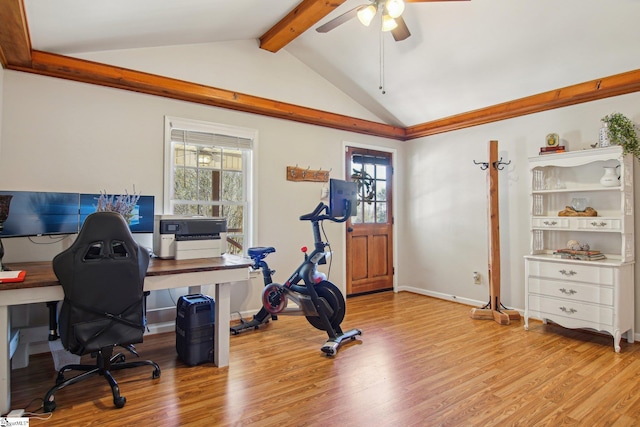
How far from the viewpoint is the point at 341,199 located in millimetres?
3305

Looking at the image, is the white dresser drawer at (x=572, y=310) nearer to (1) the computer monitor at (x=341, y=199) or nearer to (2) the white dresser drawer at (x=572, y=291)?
(2) the white dresser drawer at (x=572, y=291)

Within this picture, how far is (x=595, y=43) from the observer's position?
330 centimetres

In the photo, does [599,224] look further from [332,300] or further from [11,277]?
[11,277]

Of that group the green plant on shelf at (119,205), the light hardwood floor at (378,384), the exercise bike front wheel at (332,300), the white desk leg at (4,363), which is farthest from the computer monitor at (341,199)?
the white desk leg at (4,363)

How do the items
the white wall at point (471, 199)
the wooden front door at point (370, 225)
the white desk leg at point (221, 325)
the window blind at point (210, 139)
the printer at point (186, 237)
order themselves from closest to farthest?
the white desk leg at point (221, 325) → the printer at point (186, 237) → the window blind at point (210, 139) → the white wall at point (471, 199) → the wooden front door at point (370, 225)

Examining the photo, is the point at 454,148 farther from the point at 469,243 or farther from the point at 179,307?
the point at 179,307

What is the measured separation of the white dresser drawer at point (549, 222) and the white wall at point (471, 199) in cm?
36

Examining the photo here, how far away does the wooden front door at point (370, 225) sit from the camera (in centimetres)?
532

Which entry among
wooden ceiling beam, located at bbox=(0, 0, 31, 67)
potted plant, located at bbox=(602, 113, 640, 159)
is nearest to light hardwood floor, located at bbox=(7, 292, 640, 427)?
potted plant, located at bbox=(602, 113, 640, 159)

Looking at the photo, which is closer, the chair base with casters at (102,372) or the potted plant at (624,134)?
the chair base with casters at (102,372)

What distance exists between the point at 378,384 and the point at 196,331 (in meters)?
1.45

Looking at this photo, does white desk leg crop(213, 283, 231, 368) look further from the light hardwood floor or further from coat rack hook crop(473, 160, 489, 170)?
coat rack hook crop(473, 160, 489, 170)

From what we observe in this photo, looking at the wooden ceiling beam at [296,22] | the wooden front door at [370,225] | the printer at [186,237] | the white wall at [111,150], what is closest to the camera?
the printer at [186,237]

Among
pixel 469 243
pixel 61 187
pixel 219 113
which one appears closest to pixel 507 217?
pixel 469 243
